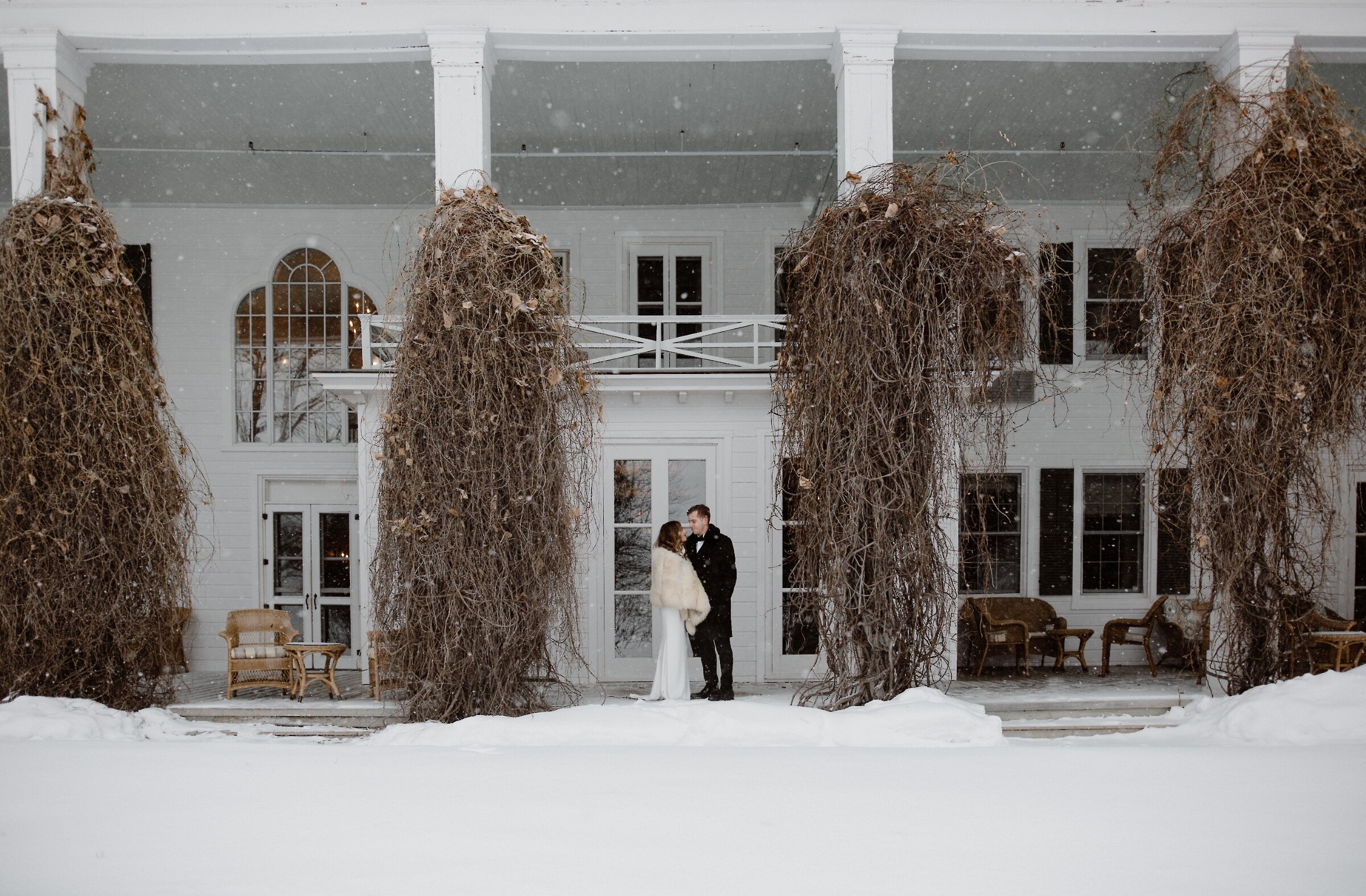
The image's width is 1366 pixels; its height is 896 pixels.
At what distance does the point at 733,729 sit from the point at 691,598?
1250mm

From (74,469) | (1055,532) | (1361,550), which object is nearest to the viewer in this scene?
(74,469)

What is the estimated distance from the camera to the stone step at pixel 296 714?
7359mm

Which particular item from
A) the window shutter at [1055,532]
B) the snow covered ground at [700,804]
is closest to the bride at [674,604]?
the snow covered ground at [700,804]

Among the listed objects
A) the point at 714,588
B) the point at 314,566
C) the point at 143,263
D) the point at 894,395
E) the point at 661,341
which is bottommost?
the point at 314,566

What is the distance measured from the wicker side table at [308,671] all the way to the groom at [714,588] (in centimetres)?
303

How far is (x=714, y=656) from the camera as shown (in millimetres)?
7660

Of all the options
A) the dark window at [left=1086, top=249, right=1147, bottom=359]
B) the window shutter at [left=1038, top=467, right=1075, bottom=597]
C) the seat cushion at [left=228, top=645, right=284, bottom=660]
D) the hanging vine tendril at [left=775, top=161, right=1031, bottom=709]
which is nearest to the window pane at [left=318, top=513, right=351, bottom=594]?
the seat cushion at [left=228, top=645, right=284, bottom=660]

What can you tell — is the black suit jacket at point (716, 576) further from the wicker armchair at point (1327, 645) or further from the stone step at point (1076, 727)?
the wicker armchair at point (1327, 645)

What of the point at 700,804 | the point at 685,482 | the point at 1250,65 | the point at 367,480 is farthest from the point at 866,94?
the point at 700,804

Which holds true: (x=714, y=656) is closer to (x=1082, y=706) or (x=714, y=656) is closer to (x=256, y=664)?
(x=1082, y=706)

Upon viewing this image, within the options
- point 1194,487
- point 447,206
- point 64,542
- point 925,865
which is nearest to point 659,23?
point 447,206

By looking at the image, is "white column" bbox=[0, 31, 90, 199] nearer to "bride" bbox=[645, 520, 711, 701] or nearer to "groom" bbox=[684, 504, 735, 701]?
"bride" bbox=[645, 520, 711, 701]

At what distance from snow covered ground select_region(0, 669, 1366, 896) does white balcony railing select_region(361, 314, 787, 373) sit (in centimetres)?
300

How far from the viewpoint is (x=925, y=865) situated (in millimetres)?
4121
